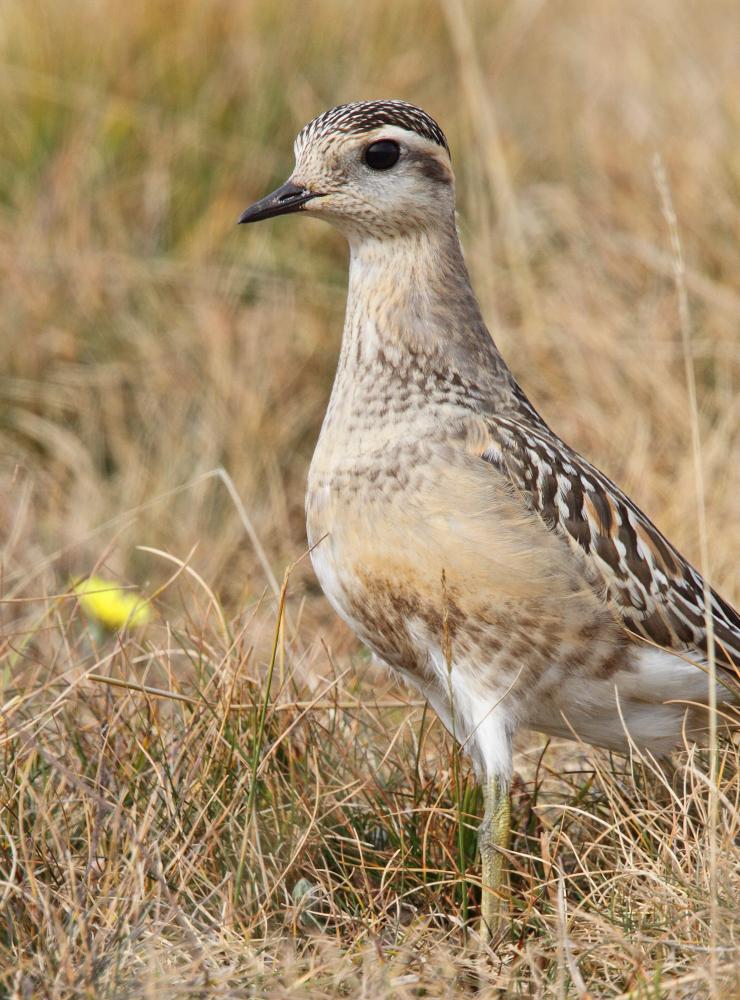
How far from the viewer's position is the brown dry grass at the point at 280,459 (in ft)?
11.3

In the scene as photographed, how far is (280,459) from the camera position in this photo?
656cm

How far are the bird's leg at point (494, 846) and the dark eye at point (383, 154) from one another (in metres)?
1.65

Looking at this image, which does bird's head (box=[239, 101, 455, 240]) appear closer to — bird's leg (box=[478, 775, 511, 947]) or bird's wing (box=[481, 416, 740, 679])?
bird's wing (box=[481, 416, 740, 679])

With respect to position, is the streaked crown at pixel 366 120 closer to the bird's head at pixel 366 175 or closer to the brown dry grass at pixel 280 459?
the bird's head at pixel 366 175

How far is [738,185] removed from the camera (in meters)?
6.81

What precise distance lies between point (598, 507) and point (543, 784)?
0.84 metres

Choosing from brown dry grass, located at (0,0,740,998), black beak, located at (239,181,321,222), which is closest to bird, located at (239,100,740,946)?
black beak, located at (239,181,321,222)

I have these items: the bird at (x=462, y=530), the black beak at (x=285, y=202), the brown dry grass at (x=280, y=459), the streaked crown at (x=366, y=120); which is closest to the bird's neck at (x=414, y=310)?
the bird at (x=462, y=530)

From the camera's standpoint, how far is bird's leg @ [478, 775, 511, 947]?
371 centimetres

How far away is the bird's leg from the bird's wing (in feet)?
1.82

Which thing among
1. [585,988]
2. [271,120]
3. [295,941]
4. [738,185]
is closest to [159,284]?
[271,120]

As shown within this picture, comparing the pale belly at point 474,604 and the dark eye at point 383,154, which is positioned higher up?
the dark eye at point 383,154

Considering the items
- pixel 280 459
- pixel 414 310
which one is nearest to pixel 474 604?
pixel 414 310

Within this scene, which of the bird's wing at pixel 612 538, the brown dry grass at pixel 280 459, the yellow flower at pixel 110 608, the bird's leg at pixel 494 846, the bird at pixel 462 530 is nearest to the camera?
the brown dry grass at pixel 280 459
